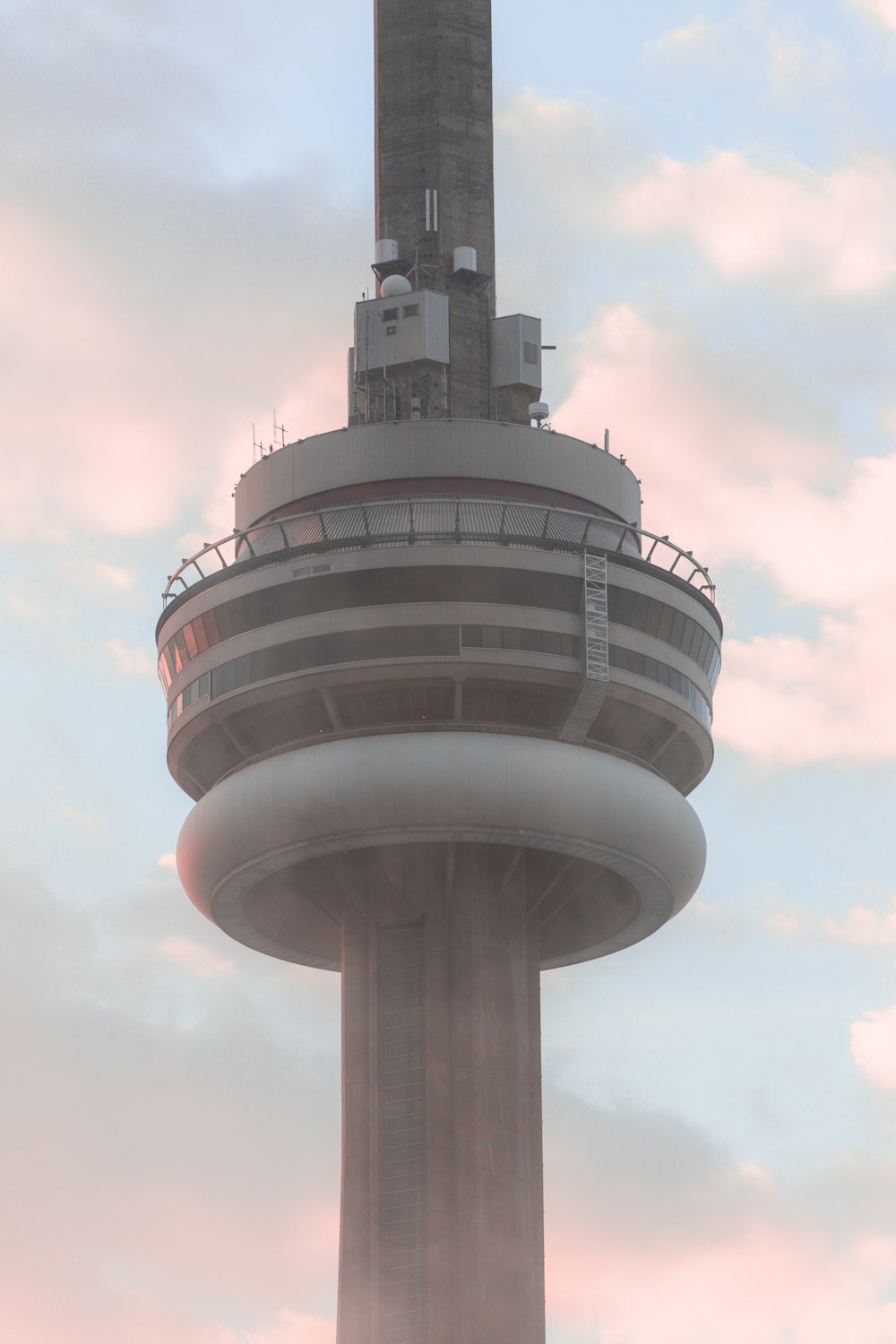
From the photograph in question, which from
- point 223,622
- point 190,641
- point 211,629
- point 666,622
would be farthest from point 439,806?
point 190,641

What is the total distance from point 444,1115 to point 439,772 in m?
13.3

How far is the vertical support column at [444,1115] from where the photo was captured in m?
96.8

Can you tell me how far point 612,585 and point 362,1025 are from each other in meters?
20.0

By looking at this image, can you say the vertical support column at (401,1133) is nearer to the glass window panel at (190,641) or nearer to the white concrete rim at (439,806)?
the white concrete rim at (439,806)

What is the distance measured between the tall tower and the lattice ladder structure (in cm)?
12

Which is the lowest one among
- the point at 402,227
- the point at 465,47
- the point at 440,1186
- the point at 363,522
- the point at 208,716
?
the point at 440,1186

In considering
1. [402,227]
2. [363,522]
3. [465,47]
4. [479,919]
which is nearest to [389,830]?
[479,919]

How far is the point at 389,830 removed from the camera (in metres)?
97.9

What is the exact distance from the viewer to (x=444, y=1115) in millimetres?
99000

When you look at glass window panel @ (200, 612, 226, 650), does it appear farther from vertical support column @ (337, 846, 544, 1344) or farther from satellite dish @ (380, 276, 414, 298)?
satellite dish @ (380, 276, 414, 298)

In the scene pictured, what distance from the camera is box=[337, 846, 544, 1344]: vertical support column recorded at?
96.8 meters

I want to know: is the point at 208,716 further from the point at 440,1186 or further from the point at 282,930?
the point at 440,1186

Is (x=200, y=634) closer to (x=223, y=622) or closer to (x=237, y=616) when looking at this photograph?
(x=223, y=622)

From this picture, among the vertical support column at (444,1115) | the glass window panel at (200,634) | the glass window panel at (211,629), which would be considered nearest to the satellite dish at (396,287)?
the glass window panel at (211,629)
